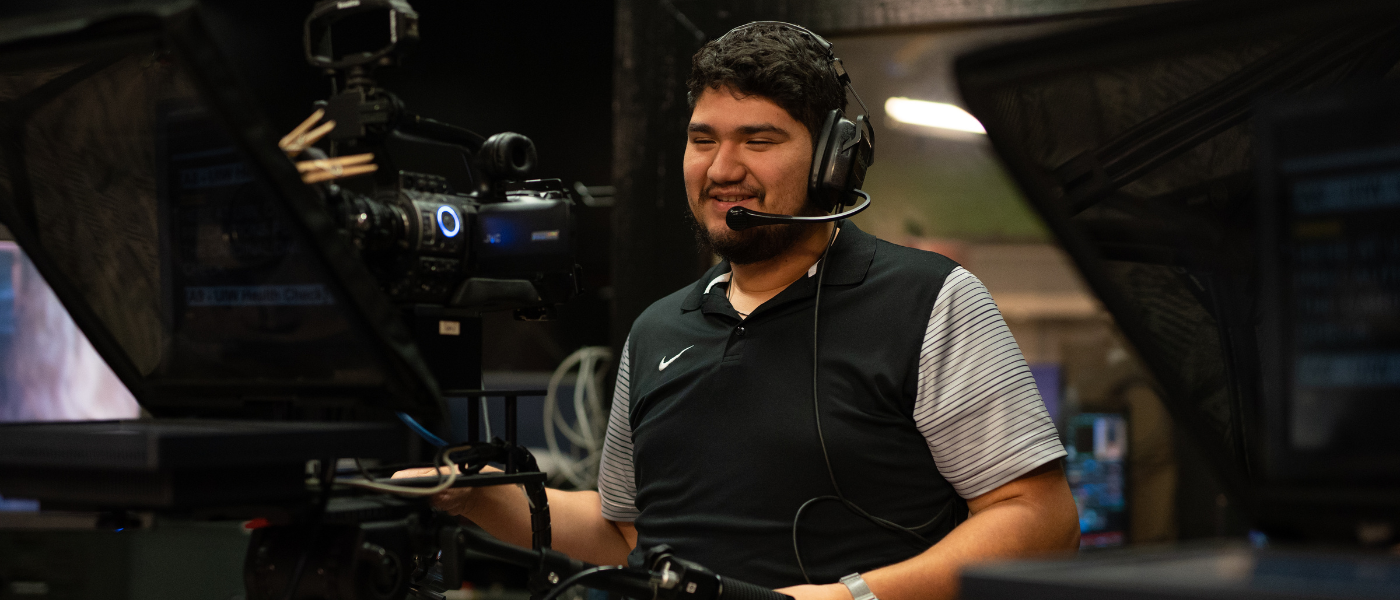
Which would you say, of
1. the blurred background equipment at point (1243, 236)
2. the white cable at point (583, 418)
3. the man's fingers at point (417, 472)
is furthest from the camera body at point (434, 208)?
the white cable at point (583, 418)

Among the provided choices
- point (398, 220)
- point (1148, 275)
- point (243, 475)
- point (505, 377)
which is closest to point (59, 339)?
point (505, 377)

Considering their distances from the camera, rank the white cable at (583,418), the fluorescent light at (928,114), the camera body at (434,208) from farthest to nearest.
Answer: the fluorescent light at (928,114), the white cable at (583,418), the camera body at (434,208)

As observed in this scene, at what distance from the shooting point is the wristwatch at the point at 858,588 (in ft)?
3.91

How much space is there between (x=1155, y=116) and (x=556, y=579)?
636 millimetres

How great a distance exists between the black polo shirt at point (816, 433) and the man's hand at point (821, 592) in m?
0.10

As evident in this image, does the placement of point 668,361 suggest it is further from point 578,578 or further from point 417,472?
point 578,578

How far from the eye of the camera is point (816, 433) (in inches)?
52.1

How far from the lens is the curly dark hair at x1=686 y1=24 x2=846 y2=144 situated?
1.38 m

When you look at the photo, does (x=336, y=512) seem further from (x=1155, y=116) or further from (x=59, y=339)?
(x=59, y=339)

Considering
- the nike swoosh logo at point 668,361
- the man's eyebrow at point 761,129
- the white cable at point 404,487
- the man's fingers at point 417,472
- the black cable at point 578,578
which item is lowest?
the black cable at point 578,578

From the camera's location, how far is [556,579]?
3.08 ft

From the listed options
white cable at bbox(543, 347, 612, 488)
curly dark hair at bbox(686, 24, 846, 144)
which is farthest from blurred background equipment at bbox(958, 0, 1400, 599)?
white cable at bbox(543, 347, 612, 488)

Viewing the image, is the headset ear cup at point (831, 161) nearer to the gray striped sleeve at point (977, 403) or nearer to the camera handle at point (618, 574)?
the gray striped sleeve at point (977, 403)

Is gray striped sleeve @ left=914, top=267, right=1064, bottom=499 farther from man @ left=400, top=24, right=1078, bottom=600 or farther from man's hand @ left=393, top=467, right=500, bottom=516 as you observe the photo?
man's hand @ left=393, top=467, right=500, bottom=516
